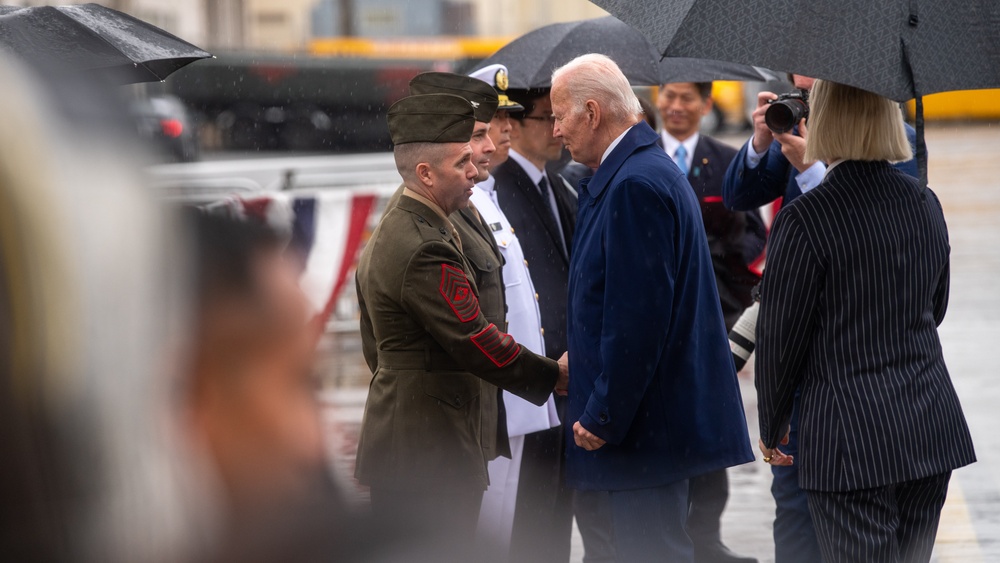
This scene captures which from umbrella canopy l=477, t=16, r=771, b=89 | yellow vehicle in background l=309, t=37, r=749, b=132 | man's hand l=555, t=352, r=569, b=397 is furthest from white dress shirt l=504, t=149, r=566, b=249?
yellow vehicle in background l=309, t=37, r=749, b=132

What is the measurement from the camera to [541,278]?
170 inches

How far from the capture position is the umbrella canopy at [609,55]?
15.6 feet

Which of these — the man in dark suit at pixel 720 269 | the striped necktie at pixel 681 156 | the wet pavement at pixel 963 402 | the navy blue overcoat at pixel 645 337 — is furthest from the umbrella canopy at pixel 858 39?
the striped necktie at pixel 681 156

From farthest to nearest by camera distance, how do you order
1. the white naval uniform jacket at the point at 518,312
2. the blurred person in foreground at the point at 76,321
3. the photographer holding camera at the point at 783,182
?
the white naval uniform jacket at the point at 518,312 → the photographer holding camera at the point at 783,182 → the blurred person in foreground at the point at 76,321

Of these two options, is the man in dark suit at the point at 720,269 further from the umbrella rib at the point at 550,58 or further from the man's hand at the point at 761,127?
the man's hand at the point at 761,127

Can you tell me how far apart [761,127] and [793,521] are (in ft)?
4.38

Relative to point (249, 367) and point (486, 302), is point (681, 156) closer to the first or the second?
point (486, 302)

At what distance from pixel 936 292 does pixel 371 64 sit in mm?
22547

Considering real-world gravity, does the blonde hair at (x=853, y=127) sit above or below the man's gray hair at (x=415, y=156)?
above

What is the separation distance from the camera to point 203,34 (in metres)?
36.6

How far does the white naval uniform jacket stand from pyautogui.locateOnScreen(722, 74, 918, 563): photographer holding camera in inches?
29.2

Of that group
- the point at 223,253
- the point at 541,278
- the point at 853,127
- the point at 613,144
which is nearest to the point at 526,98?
the point at 541,278

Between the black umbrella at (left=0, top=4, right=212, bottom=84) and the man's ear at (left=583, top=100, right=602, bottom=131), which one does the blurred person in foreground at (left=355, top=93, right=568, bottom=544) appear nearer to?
the man's ear at (left=583, top=100, right=602, bottom=131)

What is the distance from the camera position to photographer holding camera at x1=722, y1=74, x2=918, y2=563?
372 cm
